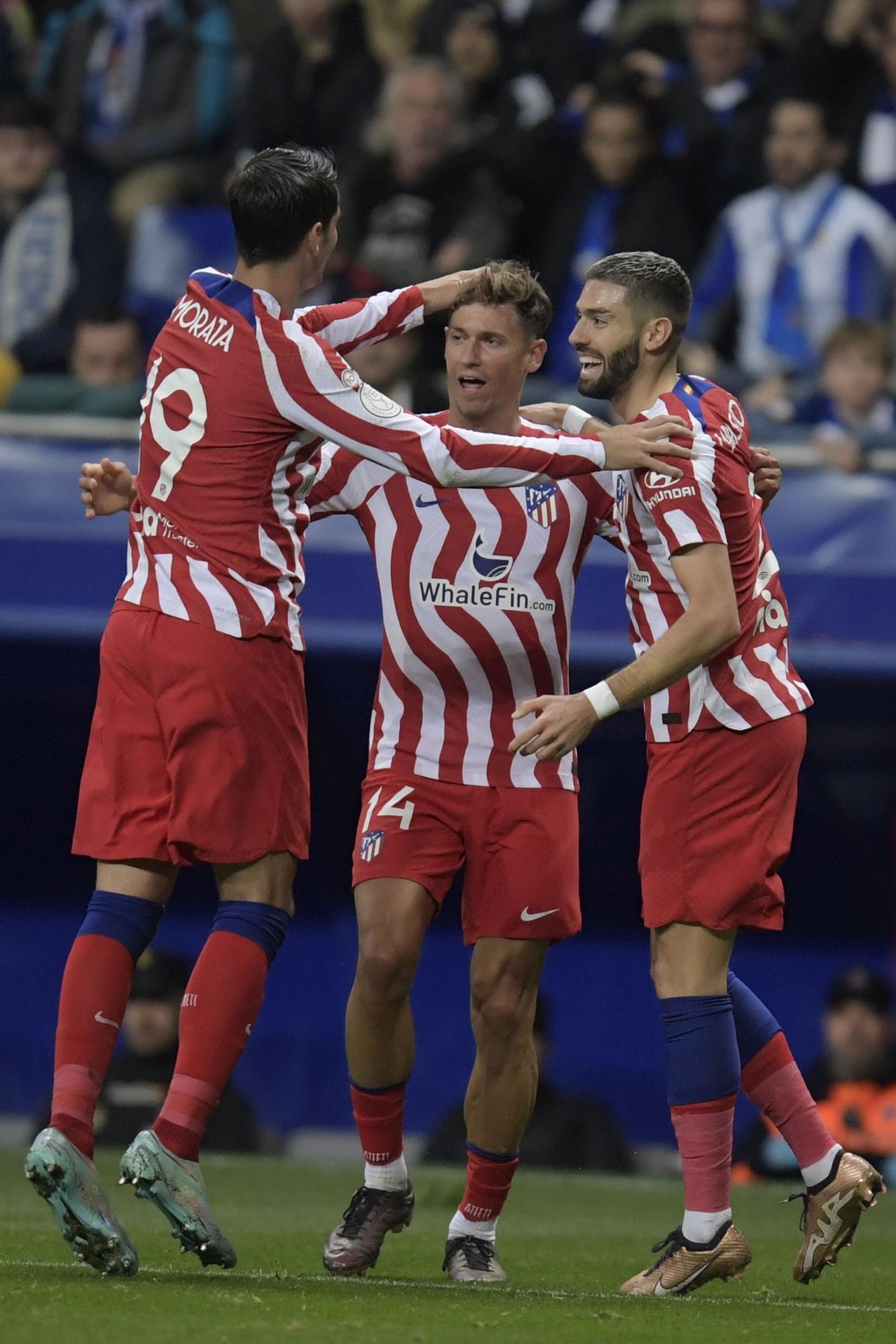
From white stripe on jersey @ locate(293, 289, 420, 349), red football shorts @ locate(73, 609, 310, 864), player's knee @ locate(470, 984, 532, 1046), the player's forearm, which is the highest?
white stripe on jersey @ locate(293, 289, 420, 349)

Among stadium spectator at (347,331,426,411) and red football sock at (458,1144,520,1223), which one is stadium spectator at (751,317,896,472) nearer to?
stadium spectator at (347,331,426,411)

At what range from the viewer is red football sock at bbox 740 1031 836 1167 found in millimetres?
4773

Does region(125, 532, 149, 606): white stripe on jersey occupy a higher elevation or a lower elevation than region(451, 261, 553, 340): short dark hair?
lower

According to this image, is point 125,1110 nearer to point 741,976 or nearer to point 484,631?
point 741,976

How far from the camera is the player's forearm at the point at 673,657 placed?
4406 mm

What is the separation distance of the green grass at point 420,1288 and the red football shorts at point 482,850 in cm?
79

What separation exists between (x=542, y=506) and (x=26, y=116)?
245 inches

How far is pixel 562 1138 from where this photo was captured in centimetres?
852

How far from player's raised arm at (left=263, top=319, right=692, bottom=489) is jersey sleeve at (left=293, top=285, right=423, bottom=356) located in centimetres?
19

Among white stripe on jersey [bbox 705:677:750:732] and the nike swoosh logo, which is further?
white stripe on jersey [bbox 705:677:750:732]

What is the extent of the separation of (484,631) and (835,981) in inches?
173

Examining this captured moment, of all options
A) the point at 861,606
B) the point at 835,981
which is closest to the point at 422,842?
the point at 861,606

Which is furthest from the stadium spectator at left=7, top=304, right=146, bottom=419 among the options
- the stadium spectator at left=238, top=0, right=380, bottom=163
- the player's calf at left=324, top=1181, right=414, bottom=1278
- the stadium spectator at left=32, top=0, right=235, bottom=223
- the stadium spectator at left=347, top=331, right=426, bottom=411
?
the player's calf at left=324, top=1181, right=414, bottom=1278

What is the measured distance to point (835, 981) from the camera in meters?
8.82
